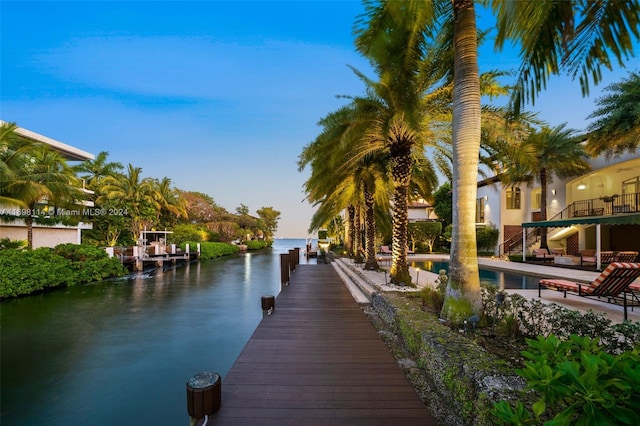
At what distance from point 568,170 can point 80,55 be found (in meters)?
37.8

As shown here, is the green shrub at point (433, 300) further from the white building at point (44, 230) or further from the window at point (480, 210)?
the window at point (480, 210)

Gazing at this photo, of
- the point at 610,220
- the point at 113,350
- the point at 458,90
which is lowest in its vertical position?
the point at 113,350

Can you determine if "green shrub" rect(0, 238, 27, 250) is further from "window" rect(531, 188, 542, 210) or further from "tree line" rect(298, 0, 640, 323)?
"window" rect(531, 188, 542, 210)

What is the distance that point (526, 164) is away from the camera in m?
7.75

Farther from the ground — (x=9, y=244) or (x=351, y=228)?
(x=351, y=228)

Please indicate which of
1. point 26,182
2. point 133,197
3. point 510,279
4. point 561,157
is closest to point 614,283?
point 510,279

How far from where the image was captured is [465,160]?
5.17m

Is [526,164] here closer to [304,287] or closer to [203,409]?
[304,287]

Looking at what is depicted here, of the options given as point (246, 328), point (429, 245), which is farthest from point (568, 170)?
point (246, 328)

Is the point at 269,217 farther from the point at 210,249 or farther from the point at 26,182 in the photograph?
the point at 26,182

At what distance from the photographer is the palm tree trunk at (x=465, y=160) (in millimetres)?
5109

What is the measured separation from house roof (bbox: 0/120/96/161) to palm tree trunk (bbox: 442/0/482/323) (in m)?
29.6

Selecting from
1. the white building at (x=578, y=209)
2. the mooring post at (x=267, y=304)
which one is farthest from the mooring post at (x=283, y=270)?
the white building at (x=578, y=209)

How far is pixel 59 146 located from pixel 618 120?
129ft
